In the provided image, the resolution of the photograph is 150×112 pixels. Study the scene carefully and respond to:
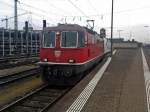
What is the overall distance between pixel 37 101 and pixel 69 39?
4.47 meters

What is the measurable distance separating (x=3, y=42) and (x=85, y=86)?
76.2 feet

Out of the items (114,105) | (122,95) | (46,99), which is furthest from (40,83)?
(114,105)

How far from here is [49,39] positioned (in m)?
16.2

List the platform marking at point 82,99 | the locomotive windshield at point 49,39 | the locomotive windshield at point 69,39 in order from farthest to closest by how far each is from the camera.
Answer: the locomotive windshield at point 49,39 < the locomotive windshield at point 69,39 < the platform marking at point 82,99

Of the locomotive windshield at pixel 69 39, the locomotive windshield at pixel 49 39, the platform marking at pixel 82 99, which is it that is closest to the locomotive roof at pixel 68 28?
the locomotive windshield at pixel 69 39

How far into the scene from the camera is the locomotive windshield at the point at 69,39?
52.1ft

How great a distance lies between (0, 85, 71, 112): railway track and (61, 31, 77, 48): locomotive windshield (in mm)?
2215

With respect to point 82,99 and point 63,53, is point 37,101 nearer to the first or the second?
point 82,99

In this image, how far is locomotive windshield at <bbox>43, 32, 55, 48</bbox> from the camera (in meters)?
16.2

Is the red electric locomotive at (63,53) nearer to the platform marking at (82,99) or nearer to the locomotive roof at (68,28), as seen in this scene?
the locomotive roof at (68,28)

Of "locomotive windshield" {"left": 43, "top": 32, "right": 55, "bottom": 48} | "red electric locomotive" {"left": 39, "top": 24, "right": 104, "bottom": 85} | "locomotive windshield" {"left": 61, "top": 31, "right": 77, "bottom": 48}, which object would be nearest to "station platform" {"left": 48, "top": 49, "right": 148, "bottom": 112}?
"red electric locomotive" {"left": 39, "top": 24, "right": 104, "bottom": 85}

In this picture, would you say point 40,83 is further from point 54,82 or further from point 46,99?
point 46,99

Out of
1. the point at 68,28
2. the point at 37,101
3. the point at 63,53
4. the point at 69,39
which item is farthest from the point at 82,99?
the point at 68,28

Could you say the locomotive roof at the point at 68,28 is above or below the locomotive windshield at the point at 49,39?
above
